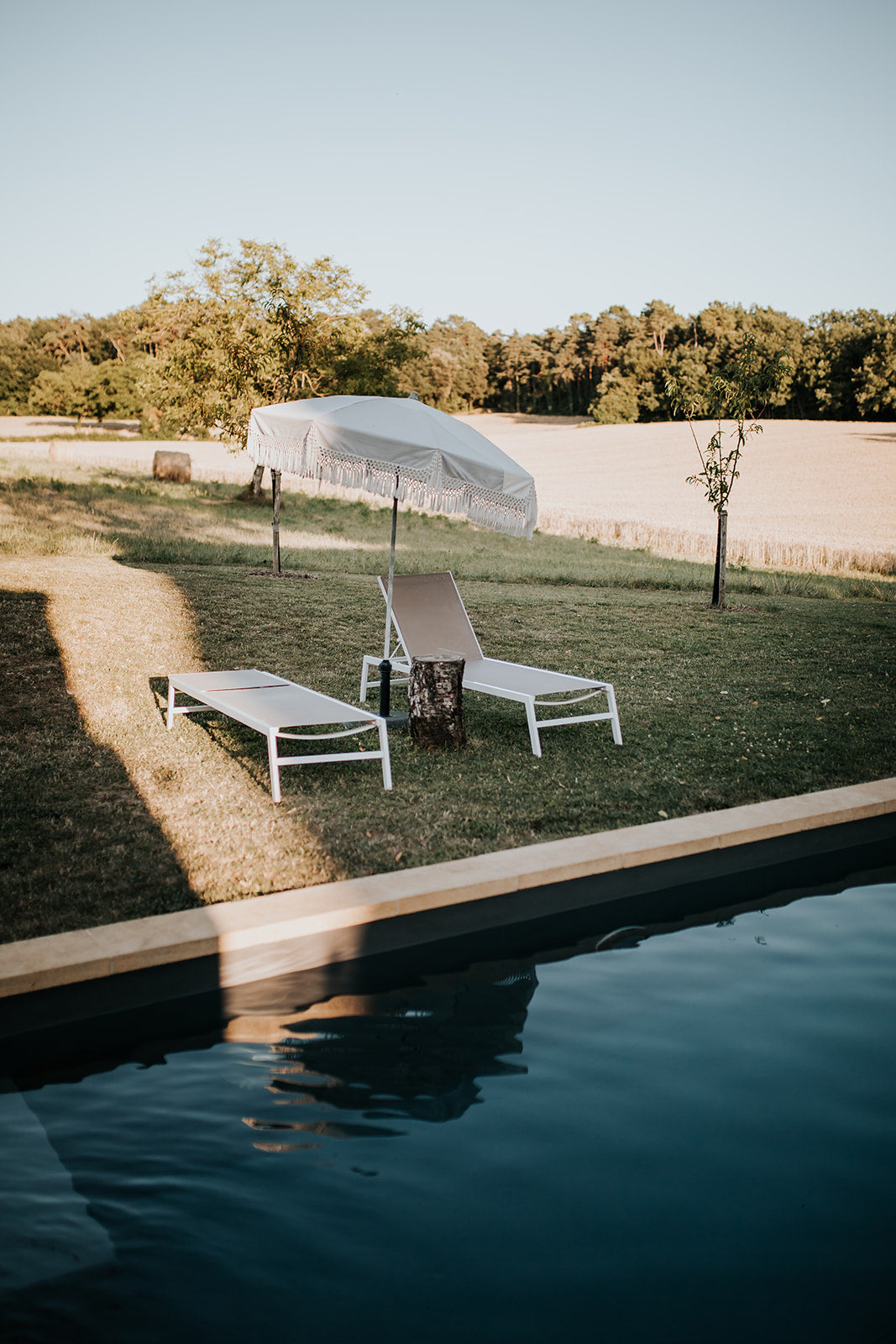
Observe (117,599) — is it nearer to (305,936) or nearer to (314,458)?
(314,458)

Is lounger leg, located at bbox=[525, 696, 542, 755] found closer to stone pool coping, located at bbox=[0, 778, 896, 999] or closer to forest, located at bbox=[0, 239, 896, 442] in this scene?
stone pool coping, located at bbox=[0, 778, 896, 999]

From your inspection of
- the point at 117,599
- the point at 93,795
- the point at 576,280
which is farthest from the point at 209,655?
the point at 576,280

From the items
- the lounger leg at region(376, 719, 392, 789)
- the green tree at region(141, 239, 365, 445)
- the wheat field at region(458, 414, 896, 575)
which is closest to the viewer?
the lounger leg at region(376, 719, 392, 789)

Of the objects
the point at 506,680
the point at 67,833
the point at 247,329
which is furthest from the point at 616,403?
the point at 67,833

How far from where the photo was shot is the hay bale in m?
31.4

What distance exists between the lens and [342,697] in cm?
791

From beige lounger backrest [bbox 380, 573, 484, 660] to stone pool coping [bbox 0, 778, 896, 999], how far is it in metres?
2.79

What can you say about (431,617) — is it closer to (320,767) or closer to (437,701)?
(437,701)

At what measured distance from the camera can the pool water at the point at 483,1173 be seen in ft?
7.99

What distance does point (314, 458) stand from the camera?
6246 millimetres

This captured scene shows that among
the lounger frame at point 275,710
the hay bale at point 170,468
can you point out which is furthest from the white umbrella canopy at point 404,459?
the hay bale at point 170,468

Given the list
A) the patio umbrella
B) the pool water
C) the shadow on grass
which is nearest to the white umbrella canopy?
the patio umbrella

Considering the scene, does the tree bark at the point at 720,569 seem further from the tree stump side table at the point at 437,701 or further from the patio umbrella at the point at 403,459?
the tree stump side table at the point at 437,701

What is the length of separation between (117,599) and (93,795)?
5.68m
